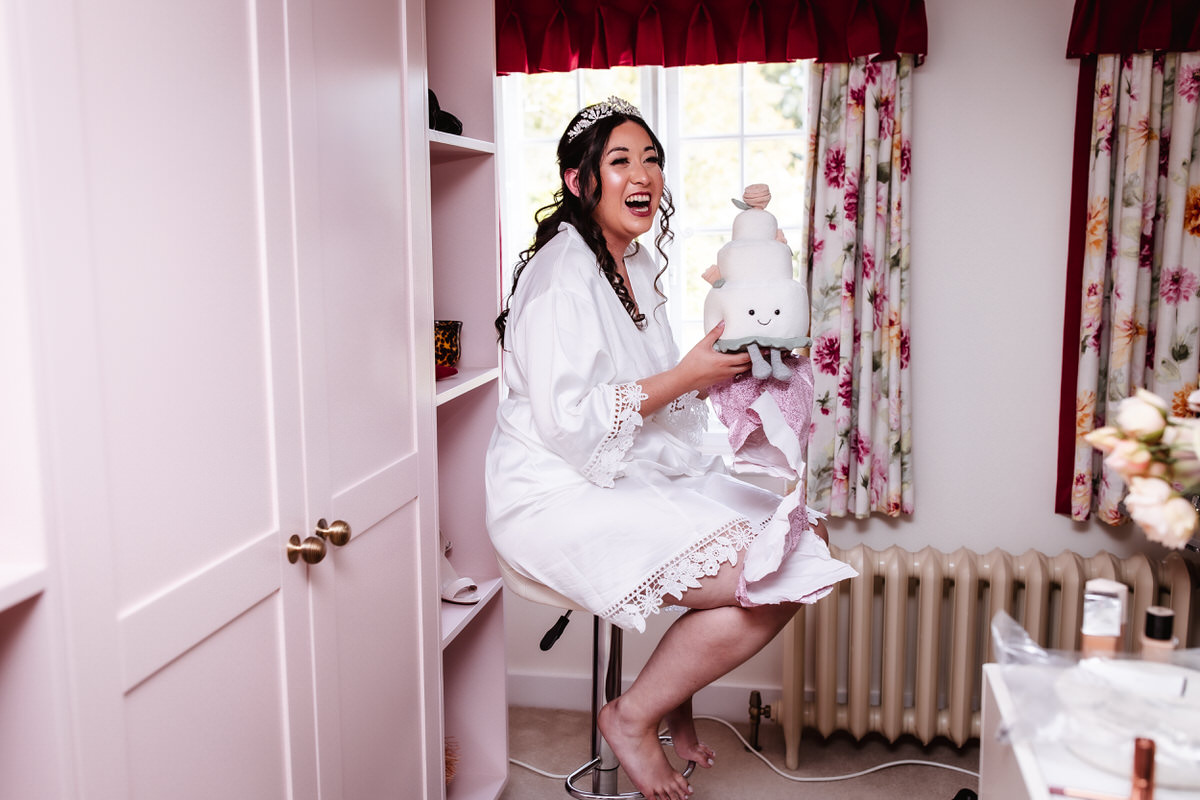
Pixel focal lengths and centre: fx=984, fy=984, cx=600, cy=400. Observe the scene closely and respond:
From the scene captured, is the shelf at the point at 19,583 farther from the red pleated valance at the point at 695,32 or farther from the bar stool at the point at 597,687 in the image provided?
the red pleated valance at the point at 695,32

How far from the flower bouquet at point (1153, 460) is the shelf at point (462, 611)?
137cm

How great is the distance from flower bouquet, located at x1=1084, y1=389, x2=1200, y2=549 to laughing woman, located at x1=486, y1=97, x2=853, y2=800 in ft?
2.34

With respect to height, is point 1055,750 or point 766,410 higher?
point 766,410

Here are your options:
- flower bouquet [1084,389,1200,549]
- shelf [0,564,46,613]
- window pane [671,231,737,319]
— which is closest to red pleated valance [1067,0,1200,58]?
window pane [671,231,737,319]

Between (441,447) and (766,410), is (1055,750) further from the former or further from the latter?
(441,447)

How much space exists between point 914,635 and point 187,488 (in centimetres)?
209

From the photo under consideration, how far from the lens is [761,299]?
62.6 inches

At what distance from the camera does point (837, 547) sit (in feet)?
8.42

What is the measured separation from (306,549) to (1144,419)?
39.5 inches

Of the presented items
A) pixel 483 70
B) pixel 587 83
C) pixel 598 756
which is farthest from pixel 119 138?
pixel 587 83

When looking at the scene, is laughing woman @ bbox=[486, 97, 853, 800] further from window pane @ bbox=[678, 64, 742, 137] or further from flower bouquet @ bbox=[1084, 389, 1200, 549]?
window pane @ bbox=[678, 64, 742, 137]

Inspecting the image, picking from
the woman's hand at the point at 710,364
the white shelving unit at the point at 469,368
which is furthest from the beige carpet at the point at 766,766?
the woman's hand at the point at 710,364

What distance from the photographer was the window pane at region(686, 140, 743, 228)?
2.69m

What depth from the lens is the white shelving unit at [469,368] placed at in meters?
2.10
